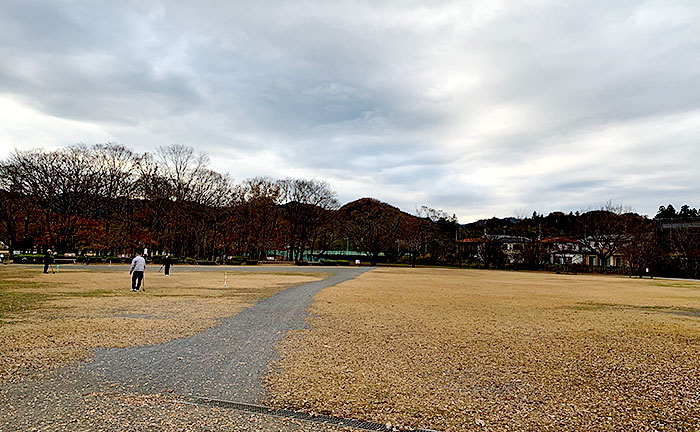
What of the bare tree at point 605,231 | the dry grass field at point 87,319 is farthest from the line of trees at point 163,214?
the dry grass field at point 87,319

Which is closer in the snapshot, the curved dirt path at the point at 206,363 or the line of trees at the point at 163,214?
the curved dirt path at the point at 206,363

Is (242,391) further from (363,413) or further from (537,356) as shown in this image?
(537,356)

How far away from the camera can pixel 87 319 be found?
1003 cm

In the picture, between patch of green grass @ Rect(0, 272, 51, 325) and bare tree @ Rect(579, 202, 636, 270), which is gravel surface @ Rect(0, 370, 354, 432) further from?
bare tree @ Rect(579, 202, 636, 270)

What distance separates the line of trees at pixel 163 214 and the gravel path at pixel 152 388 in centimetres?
4676

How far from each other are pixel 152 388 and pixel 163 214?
5102cm

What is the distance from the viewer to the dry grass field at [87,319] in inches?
266

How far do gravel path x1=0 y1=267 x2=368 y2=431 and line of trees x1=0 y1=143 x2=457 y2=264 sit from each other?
153 feet

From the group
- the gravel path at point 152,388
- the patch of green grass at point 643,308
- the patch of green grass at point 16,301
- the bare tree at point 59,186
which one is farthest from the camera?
the bare tree at point 59,186

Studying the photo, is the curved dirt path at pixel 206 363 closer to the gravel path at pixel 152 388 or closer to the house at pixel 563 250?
the gravel path at pixel 152 388

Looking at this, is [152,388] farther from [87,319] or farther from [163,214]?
[163,214]

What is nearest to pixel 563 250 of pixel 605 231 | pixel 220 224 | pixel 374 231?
pixel 605 231

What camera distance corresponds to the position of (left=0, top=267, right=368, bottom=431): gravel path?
4242 mm

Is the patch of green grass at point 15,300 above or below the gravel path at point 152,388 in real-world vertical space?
above
